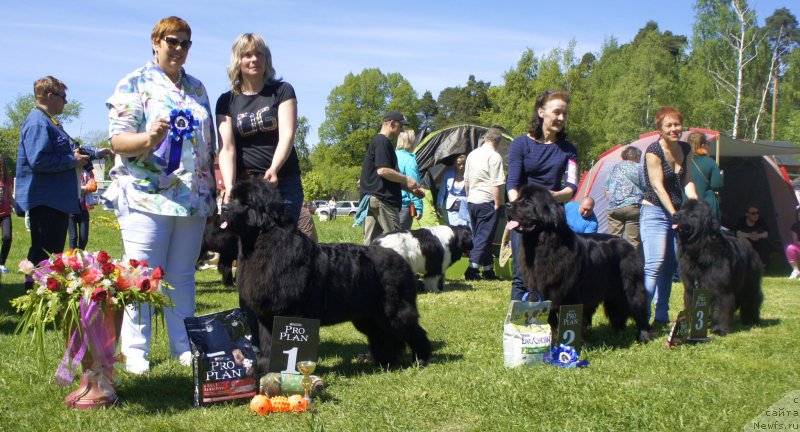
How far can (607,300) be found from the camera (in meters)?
5.34

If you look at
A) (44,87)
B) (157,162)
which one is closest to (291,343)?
(157,162)

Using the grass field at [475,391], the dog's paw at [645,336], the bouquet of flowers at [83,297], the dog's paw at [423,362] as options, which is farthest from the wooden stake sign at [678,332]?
the bouquet of flowers at [83,297]

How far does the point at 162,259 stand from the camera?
3.99 meters

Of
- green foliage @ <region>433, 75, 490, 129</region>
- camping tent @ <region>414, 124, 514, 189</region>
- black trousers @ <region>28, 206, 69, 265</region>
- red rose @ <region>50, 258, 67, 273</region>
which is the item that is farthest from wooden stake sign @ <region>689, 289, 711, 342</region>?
green foliage @ <region>433, 75, 490, 129</region>

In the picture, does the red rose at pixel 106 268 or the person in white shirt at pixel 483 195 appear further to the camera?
the person in white shirt at pixel 483 195

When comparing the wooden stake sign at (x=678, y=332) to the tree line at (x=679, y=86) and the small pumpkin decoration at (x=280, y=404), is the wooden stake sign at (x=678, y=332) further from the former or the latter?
the tree line at (x=679, y=86)

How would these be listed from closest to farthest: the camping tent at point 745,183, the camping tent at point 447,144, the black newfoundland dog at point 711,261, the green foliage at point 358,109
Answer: the black newfoundland dog at point 711,261, the camping tent at point 745,183, the camping tent at point 447,144, the green foliage at point 358,109

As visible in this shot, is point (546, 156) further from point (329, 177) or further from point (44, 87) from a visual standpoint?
point (329, 177)

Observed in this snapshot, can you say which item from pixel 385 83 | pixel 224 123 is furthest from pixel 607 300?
pixel 385 83

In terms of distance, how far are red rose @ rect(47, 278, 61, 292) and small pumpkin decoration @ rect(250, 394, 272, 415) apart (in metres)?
1.10

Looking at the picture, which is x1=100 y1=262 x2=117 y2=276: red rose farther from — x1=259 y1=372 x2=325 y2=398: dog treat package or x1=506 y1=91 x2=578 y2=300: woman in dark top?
x1=506 y1=91 x2=578 y2=300: woman in dark top

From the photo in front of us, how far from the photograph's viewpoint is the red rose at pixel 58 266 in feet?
10.3

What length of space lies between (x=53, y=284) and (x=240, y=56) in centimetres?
180

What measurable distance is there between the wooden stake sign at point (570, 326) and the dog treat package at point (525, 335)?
0.37 ft
